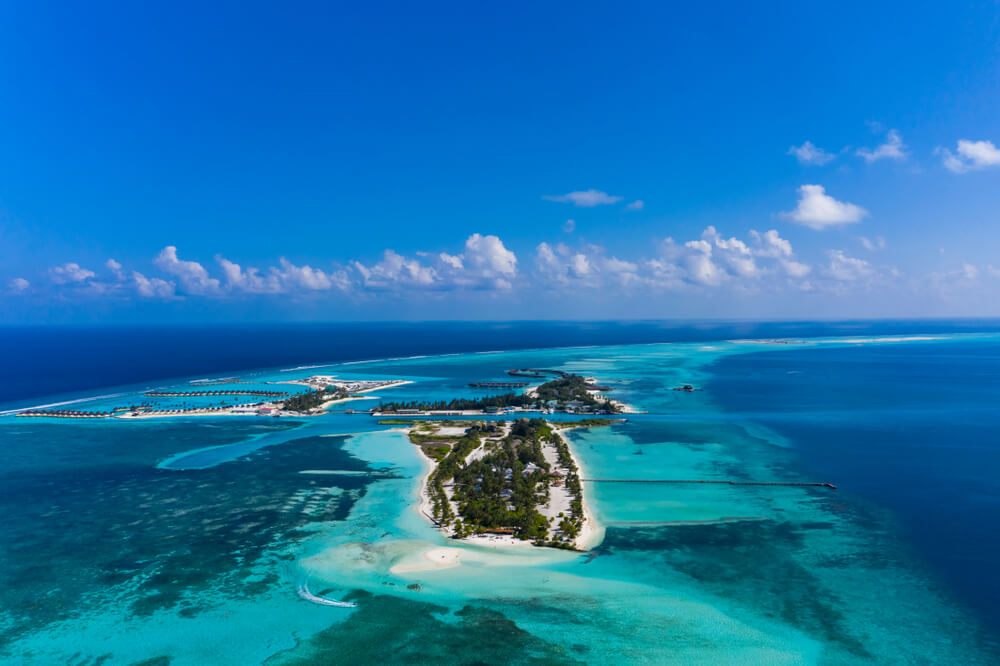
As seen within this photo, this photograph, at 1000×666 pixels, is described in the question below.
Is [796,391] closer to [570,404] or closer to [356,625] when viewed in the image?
[570,404]

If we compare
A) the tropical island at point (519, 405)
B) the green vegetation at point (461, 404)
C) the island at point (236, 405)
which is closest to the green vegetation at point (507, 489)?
the tropical island at point (519, 405)

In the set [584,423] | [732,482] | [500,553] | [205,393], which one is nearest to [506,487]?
[500,553]

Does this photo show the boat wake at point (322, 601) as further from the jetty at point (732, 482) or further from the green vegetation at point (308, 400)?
the green vegetation at point (308, 400)

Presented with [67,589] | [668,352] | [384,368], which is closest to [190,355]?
[384,368]

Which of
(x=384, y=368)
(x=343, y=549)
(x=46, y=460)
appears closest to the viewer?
(x=343, y=549)

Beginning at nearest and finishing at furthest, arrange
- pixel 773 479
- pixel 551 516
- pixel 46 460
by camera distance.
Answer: pixel 551 516, pixel 773 479, pixel 46 460
